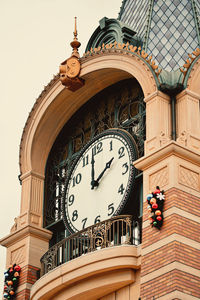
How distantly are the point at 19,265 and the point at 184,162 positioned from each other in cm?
466

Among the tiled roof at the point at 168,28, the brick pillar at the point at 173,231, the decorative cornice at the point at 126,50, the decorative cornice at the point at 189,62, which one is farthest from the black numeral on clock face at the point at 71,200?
the decorative cornice at the point at 189,62

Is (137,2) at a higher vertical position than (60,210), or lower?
higher

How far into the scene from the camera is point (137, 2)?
72.6 feet

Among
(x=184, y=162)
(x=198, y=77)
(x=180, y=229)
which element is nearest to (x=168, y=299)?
(x=180, y=229)

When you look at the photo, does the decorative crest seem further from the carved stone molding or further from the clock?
the carved stone molding

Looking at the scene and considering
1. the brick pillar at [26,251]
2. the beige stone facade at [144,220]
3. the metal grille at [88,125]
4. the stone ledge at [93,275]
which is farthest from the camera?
the metal grille at [88,125]

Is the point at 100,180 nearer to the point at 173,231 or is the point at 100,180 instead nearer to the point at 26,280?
the point at 26,280

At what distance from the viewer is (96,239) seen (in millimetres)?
18562

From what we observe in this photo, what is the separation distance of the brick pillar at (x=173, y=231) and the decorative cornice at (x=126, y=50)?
6.78 ft

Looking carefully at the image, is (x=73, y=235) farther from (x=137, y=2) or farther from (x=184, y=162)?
(x=137, y=2)

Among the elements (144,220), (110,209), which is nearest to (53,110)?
(110,209)

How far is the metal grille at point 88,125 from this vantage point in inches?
784

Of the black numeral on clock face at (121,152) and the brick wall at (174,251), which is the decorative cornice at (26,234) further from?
the brick wall at (174,251)

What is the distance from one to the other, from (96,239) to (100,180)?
1465mm
